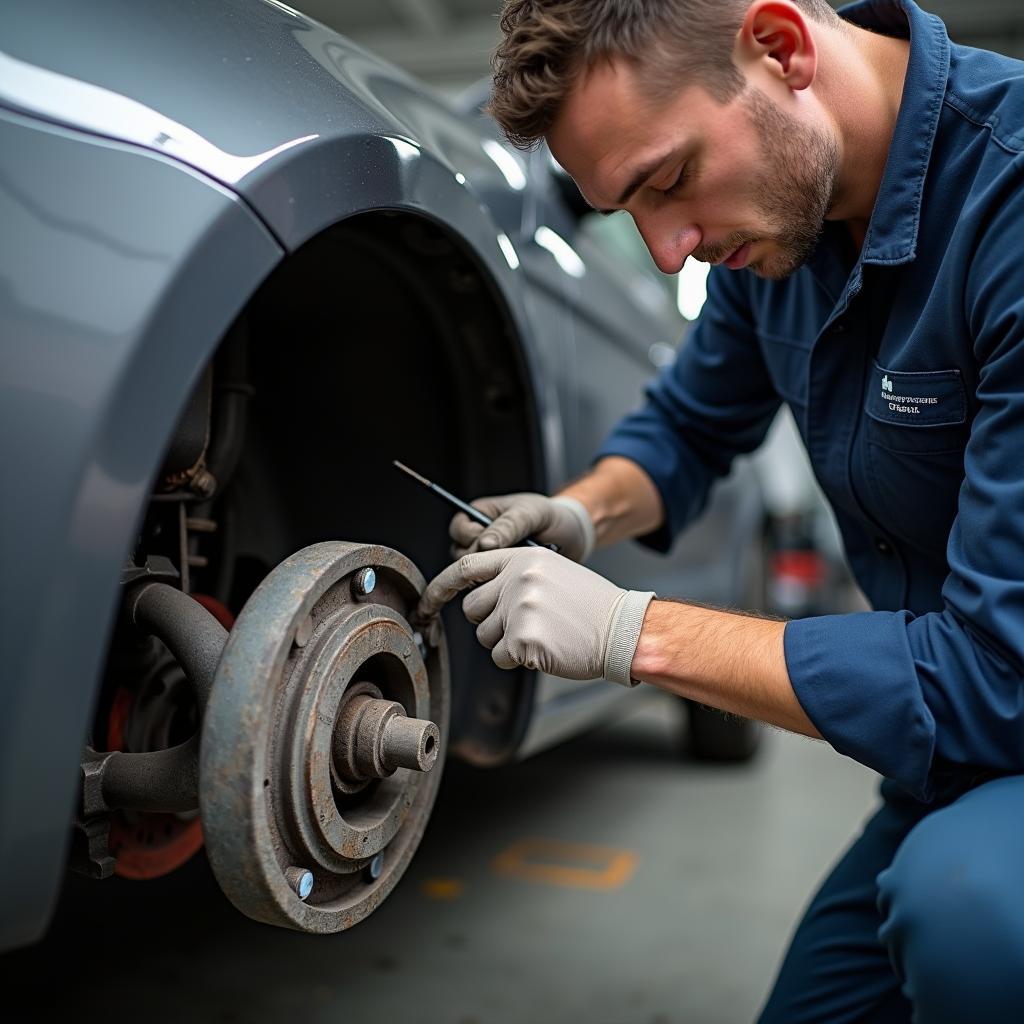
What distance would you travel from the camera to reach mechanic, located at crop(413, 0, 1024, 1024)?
83 centimetres

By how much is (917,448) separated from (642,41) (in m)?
0.49

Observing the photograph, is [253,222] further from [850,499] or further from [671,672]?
Answer: [850,499]

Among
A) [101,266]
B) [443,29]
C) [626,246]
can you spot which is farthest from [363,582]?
[443,29]

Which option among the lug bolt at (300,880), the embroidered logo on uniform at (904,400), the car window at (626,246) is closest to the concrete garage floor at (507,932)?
the lug bolt at (300,880)

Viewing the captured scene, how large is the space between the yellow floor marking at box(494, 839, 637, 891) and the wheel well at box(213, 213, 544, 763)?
0.62m

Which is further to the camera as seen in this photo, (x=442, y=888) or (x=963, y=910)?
(x=442, y=888)

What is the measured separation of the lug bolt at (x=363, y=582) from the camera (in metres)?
0.87

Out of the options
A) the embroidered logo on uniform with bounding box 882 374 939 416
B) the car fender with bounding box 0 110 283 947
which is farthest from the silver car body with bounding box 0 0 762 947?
the embroidered logo on uniform with bounding box 882 374 939 416

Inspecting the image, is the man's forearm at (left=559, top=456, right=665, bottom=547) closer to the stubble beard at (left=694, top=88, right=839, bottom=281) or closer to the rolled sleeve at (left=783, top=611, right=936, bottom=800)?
the stubble beard at (left=694, top=88, right=839, bottom=281)

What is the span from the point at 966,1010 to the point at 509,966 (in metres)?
0.85

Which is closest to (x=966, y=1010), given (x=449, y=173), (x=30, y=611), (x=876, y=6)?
(x=30, y=611)

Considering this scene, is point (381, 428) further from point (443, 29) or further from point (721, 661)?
point (443, 29)

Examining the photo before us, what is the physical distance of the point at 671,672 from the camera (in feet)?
3.06

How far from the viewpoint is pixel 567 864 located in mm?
1918
